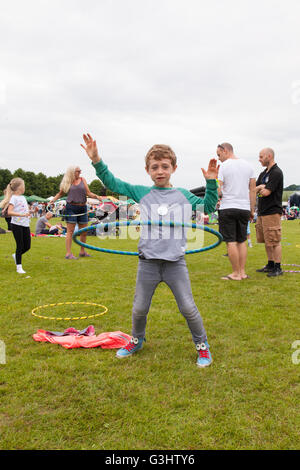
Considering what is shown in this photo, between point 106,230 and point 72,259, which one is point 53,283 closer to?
point 72,259

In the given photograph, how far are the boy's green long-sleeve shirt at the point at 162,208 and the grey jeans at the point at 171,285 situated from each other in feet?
0.39

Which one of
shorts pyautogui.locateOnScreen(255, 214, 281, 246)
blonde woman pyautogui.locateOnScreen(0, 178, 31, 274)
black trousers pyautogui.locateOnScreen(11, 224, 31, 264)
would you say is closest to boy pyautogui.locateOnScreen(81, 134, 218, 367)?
shorts pyautogui.locateOnScreen(255, 214, 281, 246)

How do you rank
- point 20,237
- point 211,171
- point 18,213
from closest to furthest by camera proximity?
point 211,171 < point 18,213 < point 20,237

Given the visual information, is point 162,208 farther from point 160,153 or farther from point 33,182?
point 33,182

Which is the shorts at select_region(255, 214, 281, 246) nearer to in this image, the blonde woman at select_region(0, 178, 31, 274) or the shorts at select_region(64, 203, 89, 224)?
the shorts at select_region(64, 203, 89, 224)

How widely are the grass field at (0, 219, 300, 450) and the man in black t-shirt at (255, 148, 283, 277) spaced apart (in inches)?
72.7

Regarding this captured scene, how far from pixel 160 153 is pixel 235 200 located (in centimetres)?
352

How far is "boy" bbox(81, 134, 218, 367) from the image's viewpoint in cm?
329

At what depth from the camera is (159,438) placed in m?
2.27

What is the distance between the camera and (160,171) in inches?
132

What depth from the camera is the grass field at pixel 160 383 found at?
7.54 feet

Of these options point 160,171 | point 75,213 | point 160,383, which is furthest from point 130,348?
point 75,213
